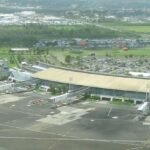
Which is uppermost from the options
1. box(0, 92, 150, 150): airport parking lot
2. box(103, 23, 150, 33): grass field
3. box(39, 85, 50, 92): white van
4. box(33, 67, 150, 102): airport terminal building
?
box(103, 23, 150, 33): grass field

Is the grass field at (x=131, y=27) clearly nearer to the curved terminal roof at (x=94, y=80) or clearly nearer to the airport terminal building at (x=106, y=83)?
the curved terminal roof at (x=94, y=80)

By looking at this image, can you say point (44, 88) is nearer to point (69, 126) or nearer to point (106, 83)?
point (106, 83)

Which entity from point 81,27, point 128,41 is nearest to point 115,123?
point 128,41

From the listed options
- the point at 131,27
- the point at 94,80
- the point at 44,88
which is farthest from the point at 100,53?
the point at 131,27

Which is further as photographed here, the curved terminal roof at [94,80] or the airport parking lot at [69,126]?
the curved terminal roof at [94,80]

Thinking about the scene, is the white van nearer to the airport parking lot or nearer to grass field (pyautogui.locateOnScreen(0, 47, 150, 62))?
the airport parking lot

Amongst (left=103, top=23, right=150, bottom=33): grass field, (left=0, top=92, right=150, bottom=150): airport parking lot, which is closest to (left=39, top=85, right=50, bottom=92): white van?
(left=0, top=92, right=150, bottom=150): airport parking lot

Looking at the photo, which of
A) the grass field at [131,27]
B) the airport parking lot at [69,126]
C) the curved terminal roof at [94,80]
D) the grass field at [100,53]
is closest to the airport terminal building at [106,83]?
the curved terminal roof at [94,80]
